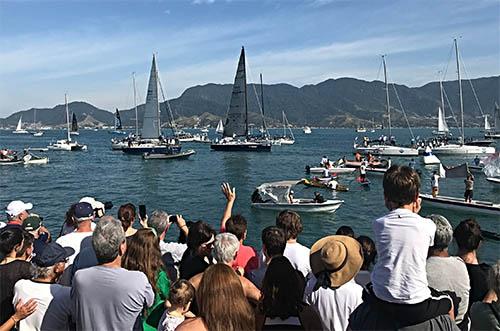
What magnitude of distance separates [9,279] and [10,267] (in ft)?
0.43

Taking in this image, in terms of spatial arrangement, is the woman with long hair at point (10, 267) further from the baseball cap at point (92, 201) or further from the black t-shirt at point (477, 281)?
the black t-shirt at point (477, 281)

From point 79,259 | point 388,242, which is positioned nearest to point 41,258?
point 79,259

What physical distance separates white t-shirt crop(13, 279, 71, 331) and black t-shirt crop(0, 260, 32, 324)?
216 mm

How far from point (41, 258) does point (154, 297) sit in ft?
3.76

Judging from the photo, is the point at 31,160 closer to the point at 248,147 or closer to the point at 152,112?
the point at 152,112

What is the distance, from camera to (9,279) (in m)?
4.59

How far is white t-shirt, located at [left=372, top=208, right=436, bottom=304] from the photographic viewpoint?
3.23m

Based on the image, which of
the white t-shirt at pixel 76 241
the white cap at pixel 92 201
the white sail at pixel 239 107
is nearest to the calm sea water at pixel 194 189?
the white cap at pixel 92 201

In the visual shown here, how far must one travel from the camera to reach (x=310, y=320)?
369cm

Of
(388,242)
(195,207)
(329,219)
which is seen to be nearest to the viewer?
(388,242)

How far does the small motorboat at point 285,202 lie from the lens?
80.1 ft

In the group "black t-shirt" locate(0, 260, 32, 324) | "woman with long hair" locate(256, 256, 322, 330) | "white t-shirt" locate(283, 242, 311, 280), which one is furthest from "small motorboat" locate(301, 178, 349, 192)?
"woman with long hair" locate(256, 256, 322, 330)

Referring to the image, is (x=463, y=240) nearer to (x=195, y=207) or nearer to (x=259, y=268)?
(x=259, y=268)

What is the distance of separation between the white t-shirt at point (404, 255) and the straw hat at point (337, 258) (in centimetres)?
49
